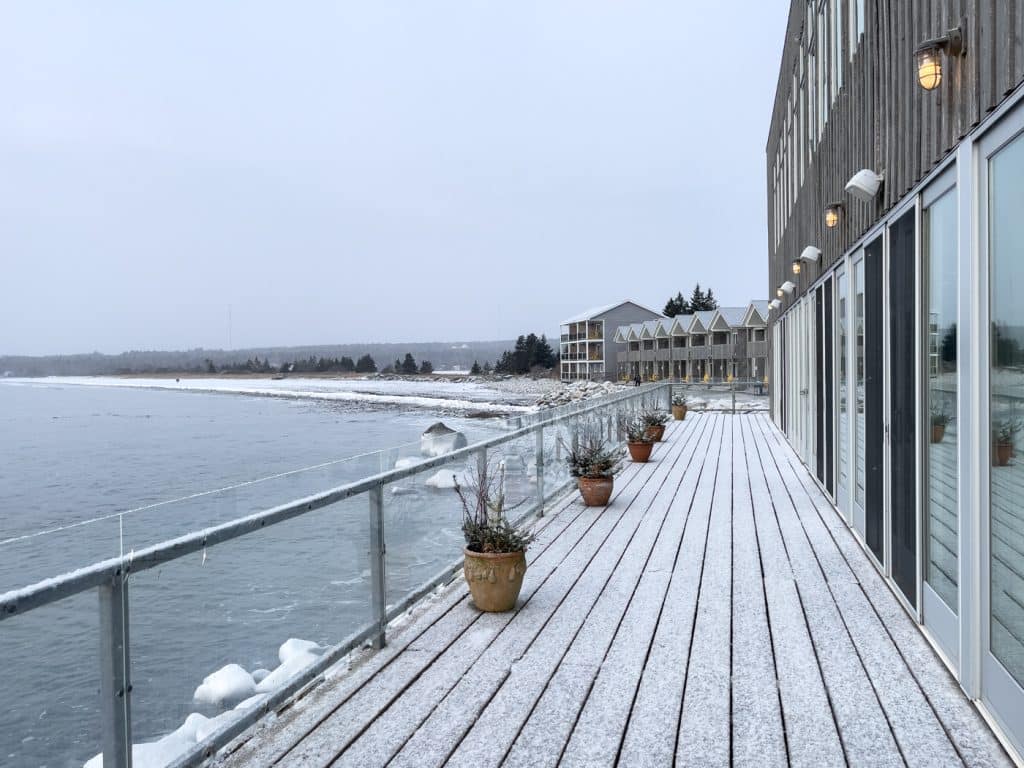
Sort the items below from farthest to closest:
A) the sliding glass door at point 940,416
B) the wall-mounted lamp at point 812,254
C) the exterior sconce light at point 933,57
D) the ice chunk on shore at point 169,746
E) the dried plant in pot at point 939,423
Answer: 1. the wall-mounted lamp at point 812,254
2. the dried plant in pot at point 939,423
3. the sliding glass door at point 940,416
4. the exterior sconce light at point 933,57
5. the ice chunk on shore at point 169,746

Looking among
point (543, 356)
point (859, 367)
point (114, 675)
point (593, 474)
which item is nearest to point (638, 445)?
point (593, 474)

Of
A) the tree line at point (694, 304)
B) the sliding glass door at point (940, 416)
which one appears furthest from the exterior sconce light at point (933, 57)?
the tree line at point (694, 304)

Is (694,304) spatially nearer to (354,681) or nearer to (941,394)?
(941,394)

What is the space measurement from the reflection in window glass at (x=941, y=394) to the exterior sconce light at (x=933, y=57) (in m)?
0.48

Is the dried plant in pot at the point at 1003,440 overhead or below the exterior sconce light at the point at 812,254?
below

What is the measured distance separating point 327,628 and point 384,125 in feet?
275

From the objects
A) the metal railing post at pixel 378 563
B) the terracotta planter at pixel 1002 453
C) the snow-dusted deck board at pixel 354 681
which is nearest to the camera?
the terracotta planter at pixel 1002 453

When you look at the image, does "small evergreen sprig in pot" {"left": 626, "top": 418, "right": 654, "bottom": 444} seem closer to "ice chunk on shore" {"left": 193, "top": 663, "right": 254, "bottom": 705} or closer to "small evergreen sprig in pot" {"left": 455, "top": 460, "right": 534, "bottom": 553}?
"small evergreen sprig in pot" {"left": 455, "top": 460, "right": 534, "bottom": 553}

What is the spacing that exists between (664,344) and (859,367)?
2301 inches

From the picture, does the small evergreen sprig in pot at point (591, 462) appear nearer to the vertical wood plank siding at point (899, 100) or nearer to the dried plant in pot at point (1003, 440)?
the vertical wood plank siding at point (899, 100)

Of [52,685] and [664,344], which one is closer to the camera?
[52,685]

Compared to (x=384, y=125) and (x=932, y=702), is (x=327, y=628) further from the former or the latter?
(x=384, y=125)

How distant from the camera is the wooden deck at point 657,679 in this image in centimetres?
272

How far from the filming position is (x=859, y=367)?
19.0 feet
